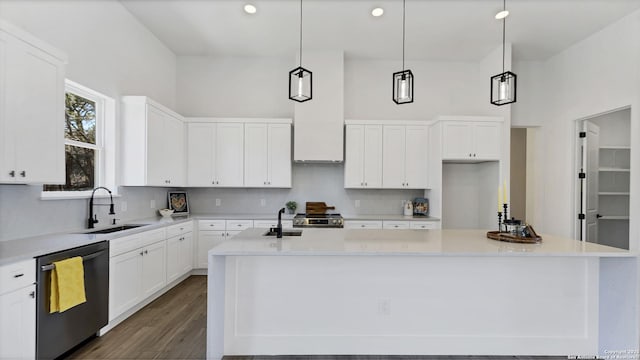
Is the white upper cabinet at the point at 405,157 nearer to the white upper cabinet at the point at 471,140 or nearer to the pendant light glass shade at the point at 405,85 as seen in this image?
the white upper cabinet at the point at 471,140

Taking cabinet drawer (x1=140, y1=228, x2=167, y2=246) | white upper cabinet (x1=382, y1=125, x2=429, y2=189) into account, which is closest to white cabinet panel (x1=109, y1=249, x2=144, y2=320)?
cabinet drawer (x1=140, y1=228, x2=167, y2=246)

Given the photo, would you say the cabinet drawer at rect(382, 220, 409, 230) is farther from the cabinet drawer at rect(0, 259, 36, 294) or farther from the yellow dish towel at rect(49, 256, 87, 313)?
the cabinet drawer at rect(0, 259, 36, 294)

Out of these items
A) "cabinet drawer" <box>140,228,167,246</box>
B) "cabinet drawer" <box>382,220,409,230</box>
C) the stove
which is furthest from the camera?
"cabinet drawer" <box>382,220,409,230</box>

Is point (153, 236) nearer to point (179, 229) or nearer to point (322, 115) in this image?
point (179, 229)

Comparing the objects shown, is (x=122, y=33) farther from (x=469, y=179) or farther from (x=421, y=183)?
(x=469, y=179)

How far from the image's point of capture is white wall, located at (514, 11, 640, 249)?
3713mm


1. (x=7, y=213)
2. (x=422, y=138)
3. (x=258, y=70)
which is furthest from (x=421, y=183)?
(x=7, y=213)

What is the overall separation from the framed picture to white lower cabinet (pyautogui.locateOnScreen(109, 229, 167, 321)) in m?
1.19

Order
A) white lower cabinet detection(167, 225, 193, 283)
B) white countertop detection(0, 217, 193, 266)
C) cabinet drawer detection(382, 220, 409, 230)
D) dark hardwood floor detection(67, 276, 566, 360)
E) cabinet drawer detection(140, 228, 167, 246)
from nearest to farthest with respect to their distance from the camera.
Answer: white countertop detection(0, 217, 193, 266) < dark hardwood floor detection(67, 276, 566, 360) < cabinet drawer detection(140, 228, 167, 246) < white lower cabinet detection(167, 225, 193, 283) < cabinet drawer detection(382, 220, 409, 230)

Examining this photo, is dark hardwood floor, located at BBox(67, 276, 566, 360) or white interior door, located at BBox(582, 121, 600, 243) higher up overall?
white interior door, located at BBox(582, 121, 600, 243)

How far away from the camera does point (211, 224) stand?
4590 mm

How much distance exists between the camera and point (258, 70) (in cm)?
521

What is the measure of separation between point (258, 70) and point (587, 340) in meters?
5.16

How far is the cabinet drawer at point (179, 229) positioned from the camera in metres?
3.88
